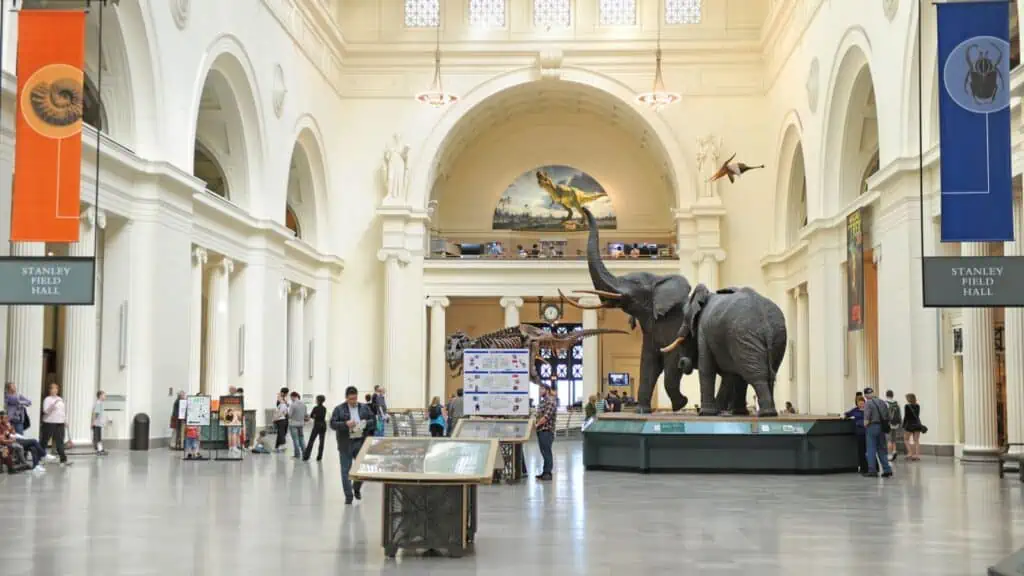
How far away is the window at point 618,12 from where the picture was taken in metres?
38.7

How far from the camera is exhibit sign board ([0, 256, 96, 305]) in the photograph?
425 inches

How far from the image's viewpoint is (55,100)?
1212 cm

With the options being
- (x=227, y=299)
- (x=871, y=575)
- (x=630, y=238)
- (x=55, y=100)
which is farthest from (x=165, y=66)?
(x=630, y=238)

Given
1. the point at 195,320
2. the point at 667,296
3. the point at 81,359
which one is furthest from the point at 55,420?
the point at 667,296

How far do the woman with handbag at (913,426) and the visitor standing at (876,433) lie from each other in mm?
3615

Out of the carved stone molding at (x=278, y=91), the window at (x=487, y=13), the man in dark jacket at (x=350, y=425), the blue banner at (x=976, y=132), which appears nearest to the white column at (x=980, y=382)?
the blue banner at (x=976, y=132)

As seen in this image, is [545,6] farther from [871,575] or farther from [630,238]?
[871,575]

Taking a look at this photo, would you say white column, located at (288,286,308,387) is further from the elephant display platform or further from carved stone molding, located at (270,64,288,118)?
the elephant display platform

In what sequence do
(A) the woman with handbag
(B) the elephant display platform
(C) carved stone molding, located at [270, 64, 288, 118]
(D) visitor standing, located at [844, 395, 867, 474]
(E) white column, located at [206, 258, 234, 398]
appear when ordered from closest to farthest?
1. (B) the elephant display platform
2. (D) visitor standing, located at [844, 395, 867, 474]
3. (A) the woman with handbag
4. (E) white column, located at [206, 258, 234, 398]
5. (C) carved stone molding, located at [270, 64, 288, 118]

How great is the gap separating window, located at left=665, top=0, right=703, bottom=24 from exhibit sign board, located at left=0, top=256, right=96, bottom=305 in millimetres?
30598

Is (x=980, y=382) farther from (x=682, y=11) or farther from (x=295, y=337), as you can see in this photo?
(x=682, y=11)

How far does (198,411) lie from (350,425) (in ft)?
26.9

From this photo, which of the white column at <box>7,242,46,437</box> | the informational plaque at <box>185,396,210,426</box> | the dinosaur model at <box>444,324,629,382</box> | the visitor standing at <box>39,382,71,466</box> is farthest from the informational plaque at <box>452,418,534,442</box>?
the dinosaur model at <box>444,324,629,382</box>

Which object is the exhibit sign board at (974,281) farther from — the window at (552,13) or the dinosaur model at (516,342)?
the window at (552,13)
